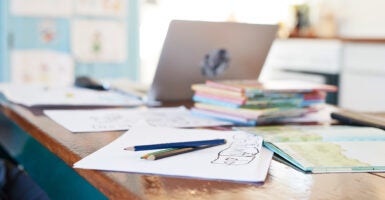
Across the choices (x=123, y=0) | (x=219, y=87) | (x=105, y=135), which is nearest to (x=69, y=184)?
(x=105, y=135)

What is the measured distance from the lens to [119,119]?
1034mm

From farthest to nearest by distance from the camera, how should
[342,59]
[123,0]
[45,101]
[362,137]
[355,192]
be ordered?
[342,59] < [123,0] < [45,101] < [362,137] < [355,192]

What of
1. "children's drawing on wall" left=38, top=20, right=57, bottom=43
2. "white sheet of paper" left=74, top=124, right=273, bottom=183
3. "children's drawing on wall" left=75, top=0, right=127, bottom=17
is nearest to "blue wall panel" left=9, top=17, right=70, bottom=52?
"children's drawing on wall" left=38, top=20, right=57, bottom=43

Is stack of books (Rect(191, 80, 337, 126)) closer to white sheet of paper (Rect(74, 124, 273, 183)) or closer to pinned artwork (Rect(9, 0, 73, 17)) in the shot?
white sheet of paper (Rect(74, 124, 273, 183))

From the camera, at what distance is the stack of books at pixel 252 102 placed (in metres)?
1.05

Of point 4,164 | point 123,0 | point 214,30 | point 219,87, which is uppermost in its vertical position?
point 123,0

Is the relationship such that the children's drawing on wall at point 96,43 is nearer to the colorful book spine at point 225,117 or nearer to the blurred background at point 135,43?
the blurred background at point 135,43

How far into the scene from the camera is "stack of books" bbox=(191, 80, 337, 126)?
105 cm

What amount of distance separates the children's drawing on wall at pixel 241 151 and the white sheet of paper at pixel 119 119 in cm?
19

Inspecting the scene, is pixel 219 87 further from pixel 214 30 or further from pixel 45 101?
pixel 45 101

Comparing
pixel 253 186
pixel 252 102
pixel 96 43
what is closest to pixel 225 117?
pixel 252 102

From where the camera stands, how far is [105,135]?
0.86 meters

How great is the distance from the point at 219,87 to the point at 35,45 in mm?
2231

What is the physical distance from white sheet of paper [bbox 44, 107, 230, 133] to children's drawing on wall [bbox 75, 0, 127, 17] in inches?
85.7
